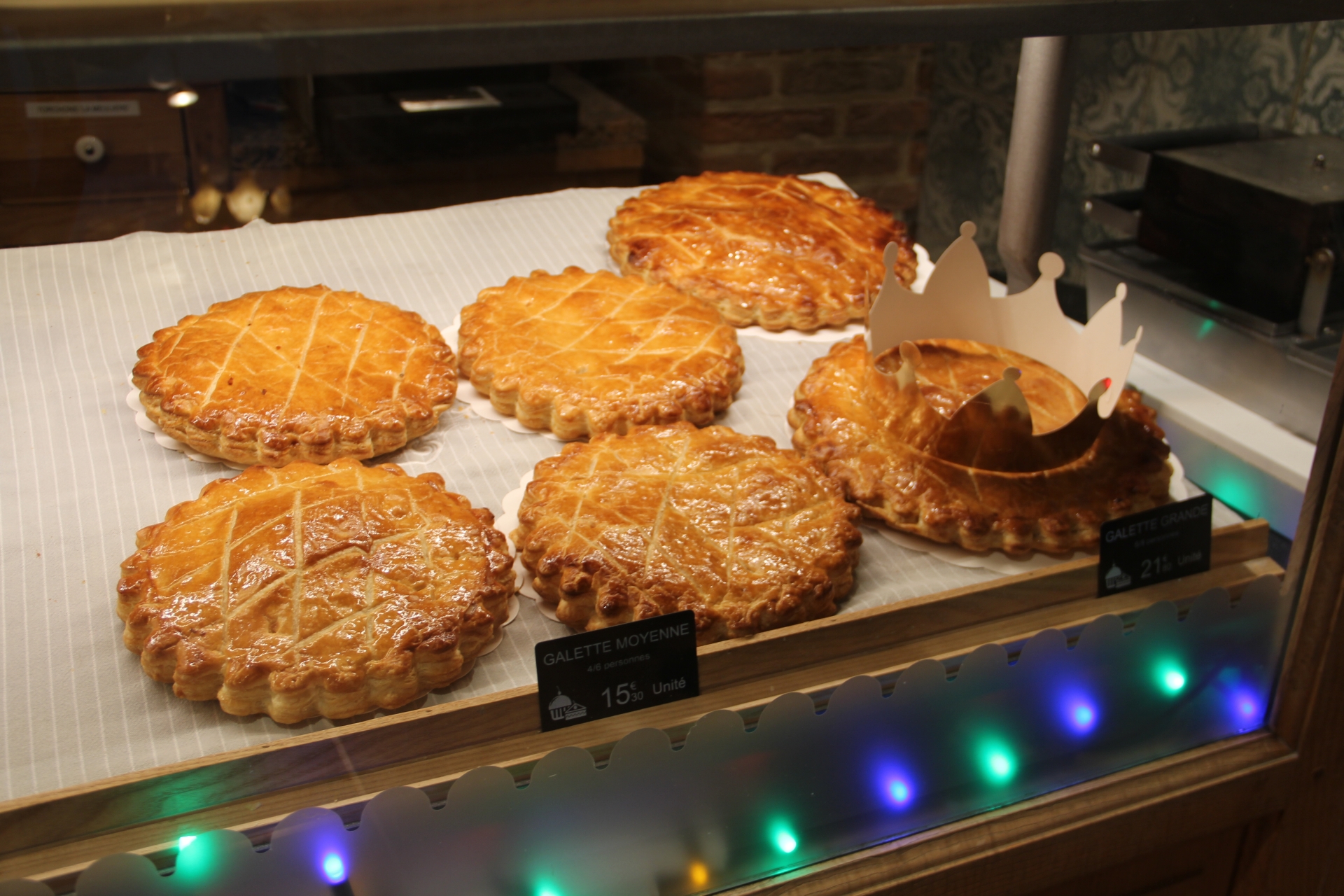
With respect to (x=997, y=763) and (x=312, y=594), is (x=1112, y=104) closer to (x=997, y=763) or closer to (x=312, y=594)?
(x=997, y=763)

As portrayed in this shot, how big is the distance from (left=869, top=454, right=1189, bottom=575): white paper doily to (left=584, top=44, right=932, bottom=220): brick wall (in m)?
0.87

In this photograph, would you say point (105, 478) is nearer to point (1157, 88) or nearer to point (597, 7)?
point (597, 7)

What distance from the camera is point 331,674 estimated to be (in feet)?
4.33

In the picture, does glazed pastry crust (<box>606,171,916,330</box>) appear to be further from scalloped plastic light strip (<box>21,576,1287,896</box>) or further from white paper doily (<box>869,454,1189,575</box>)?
scalloped plastic light strip (<box>21,576,1287,896</box>)

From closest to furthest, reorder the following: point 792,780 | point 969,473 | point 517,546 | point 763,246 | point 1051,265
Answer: point 792,780 < point 517,546 < point 969,473 < point 1051,265 < point 763,246

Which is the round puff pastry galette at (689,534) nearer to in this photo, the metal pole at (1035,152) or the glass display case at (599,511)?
the glass display case at (599,511)

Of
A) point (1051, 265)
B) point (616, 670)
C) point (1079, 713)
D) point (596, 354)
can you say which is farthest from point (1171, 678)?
point (596, 354)

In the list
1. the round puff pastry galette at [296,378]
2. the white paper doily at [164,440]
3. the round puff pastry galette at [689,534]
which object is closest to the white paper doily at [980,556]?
the round puff pastry galette at [689,534]

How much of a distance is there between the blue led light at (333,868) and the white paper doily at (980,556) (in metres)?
0.99

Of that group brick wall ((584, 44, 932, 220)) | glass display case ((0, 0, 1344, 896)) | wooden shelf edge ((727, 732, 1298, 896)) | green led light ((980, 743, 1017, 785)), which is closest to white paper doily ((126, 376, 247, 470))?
glass display case ((0, 0, 1344, 896))

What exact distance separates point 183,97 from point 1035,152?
57.3 inches

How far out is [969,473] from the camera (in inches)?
70.6

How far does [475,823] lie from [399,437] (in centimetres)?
81

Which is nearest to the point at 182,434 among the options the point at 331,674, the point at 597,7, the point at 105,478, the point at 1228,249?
the point at 105,478
